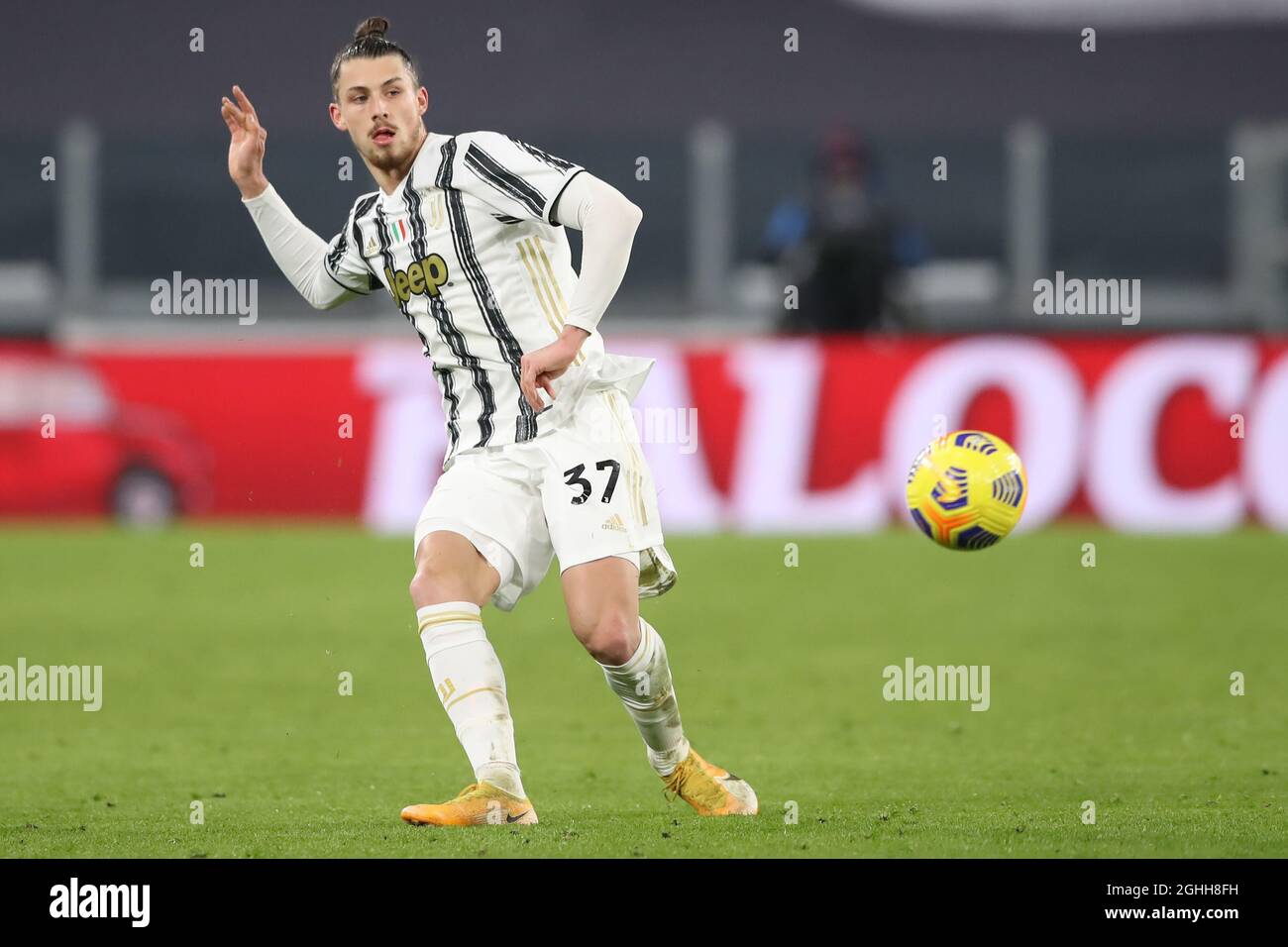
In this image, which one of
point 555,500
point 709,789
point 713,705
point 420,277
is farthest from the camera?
point 713,705

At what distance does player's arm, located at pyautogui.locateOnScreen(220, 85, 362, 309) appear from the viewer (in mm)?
6367

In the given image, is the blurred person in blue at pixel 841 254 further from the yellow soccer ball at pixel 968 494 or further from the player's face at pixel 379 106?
the player's face at pixel 379 106

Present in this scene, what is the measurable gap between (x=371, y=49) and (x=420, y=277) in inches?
26.2

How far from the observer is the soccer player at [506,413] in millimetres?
5754

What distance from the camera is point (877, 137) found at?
19203 mm

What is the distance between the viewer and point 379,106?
19.2 feet

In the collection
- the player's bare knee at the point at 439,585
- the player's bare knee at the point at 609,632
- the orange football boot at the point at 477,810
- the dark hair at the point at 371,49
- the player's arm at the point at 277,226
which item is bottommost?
the orange football boot at the point at 477,810

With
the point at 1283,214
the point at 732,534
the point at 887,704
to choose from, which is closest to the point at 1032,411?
the point at 732,534
